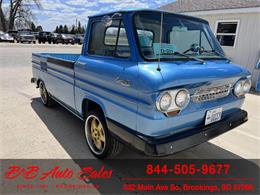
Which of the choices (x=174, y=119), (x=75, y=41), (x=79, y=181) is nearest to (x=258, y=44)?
(x=174, y=119)

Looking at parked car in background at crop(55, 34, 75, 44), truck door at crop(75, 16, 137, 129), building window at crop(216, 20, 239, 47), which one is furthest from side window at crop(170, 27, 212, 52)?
parked car in background at crop(55, 34, 75, 44)

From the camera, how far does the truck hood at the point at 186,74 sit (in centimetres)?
219

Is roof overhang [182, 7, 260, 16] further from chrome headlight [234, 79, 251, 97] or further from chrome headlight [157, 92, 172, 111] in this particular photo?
chrome headlight [157, 92, 172, 111]

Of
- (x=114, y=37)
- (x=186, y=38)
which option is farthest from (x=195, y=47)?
(x=114, y=37)

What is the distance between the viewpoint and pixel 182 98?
91.7 inches

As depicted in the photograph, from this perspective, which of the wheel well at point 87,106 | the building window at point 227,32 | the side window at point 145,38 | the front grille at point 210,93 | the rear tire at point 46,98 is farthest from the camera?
the building window at point 227,32

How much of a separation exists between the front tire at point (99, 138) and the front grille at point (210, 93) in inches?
49.0

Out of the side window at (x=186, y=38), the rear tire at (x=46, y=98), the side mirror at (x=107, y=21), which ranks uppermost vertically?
the side mirror at (x=107, y=21)

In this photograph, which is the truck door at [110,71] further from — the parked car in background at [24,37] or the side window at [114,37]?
the parked car in background at [24,37]

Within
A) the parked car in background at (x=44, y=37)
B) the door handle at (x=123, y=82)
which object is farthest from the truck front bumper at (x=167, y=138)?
the parked car in background at (x=44, y=37)

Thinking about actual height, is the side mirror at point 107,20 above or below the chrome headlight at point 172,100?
above

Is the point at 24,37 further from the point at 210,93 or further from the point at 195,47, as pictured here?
the point at 210,93

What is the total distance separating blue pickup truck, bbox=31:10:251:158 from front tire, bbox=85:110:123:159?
0.01m

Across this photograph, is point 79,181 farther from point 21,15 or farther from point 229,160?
point 21,15
